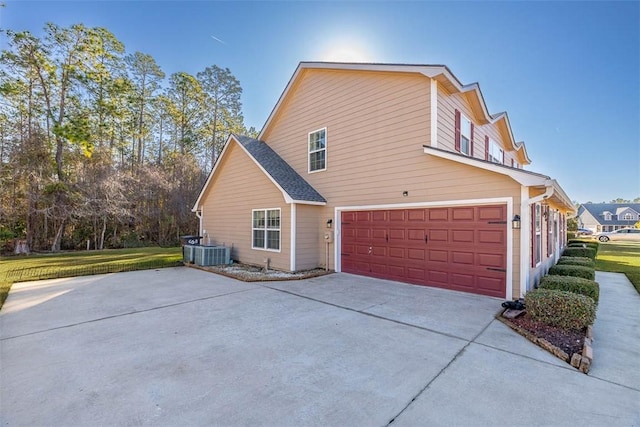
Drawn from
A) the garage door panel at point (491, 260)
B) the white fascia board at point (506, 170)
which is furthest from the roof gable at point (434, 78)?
the garage door panel at point (491, 260)

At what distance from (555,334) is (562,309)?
41 centimetres

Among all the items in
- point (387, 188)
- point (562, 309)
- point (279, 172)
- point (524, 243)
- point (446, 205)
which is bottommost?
point (562, 309)

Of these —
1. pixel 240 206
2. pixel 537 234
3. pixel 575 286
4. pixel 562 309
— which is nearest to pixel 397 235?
pixel 537 234

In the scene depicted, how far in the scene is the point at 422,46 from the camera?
9.94 metres

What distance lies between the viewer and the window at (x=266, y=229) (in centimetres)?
1008

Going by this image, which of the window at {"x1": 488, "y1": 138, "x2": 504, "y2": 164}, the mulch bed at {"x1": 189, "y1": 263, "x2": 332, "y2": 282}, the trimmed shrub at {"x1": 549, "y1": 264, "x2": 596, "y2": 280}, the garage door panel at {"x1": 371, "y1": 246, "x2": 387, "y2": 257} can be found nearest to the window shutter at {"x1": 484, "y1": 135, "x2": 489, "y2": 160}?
the window at {"x1": 488, "y1": 138, "x2": 504, "y2": 164}

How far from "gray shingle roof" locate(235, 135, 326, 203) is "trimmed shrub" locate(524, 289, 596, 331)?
257 inches

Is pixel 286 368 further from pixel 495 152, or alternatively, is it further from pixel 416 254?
pixel 495 152

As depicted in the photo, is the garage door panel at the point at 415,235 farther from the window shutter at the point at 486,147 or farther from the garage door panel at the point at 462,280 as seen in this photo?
the window shutter at the point at 486,147

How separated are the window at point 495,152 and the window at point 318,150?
699cm

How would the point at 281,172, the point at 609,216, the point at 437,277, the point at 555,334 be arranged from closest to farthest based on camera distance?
1. the point at 555,334
2. the point at 437,277
3. the point at 281,172
4. the point at 609,216

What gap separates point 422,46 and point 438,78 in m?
3.22

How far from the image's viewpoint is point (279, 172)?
34.9ft

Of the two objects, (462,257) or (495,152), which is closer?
(462,257)
